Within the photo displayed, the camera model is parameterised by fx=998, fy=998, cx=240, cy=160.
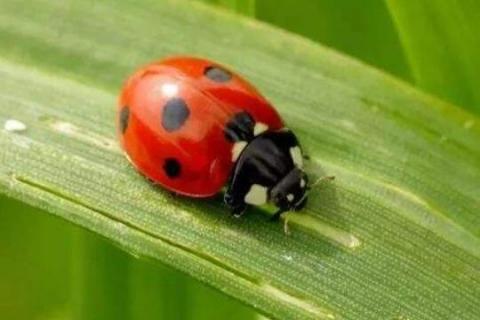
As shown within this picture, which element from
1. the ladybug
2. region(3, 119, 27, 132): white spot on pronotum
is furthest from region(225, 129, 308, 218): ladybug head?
region(3, 119, 27, 132): white spot on pronotum

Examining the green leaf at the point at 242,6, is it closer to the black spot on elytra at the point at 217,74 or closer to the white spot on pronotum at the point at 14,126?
the black spot on elytra at the point at 217,74

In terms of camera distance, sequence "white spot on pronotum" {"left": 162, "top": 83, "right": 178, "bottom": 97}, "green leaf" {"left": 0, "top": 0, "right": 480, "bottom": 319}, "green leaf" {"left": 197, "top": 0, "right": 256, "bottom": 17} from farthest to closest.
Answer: "green leaf" {"left": 197, "top": 0, "right": 256, "bottom": 17}
"white spot on pronotum" {"left": 162, "top": 83, "right": 178, "bottom": 97}
"green leaf" {"left": 0, "top": 0, "right": 480, "bottom": 319}

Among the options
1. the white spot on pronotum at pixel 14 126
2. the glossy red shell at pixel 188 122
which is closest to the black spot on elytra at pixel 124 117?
the glossy red shell at pixel 188 122

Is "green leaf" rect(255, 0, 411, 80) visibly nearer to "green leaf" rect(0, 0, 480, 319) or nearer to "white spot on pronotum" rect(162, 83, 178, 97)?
"green leaf" rect(0, 0, 480, 319)

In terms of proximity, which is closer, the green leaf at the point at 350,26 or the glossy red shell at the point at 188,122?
the glossy red shell at the point at 188,122

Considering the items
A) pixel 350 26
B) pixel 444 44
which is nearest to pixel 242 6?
pixel 350 26

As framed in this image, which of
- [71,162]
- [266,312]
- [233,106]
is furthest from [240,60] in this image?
[266,312]

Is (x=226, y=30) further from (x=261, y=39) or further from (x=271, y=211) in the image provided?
(x=271, y=211)
